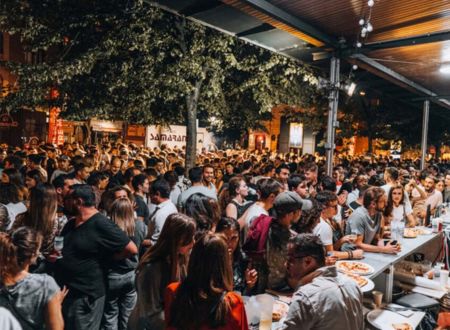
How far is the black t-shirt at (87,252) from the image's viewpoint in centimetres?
368

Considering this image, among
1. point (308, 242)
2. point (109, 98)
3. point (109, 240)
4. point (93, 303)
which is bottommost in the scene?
point (93, 303)

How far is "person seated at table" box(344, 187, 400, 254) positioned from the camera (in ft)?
16.2

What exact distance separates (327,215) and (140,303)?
10.4 feet

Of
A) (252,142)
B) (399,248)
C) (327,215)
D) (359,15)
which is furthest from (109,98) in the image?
(252,142)

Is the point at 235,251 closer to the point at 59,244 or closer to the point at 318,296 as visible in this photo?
the point at 318,296

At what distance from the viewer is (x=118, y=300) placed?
442 cm

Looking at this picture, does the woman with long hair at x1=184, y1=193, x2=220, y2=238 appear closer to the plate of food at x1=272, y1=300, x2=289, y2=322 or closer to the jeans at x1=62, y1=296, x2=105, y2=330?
the plate of food at x1=272, y1=300, x2=289, y2=322

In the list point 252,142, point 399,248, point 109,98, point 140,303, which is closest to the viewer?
point 140,303

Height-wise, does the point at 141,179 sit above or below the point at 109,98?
below

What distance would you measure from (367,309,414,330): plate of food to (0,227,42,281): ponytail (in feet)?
10.6

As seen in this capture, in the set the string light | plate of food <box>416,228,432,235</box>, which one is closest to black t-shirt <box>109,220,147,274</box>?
plate of food <box>416,228,432,235</box>

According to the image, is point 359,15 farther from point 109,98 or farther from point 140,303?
point 109,98

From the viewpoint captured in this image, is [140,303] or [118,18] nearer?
[140,303]

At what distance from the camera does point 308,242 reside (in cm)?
272
